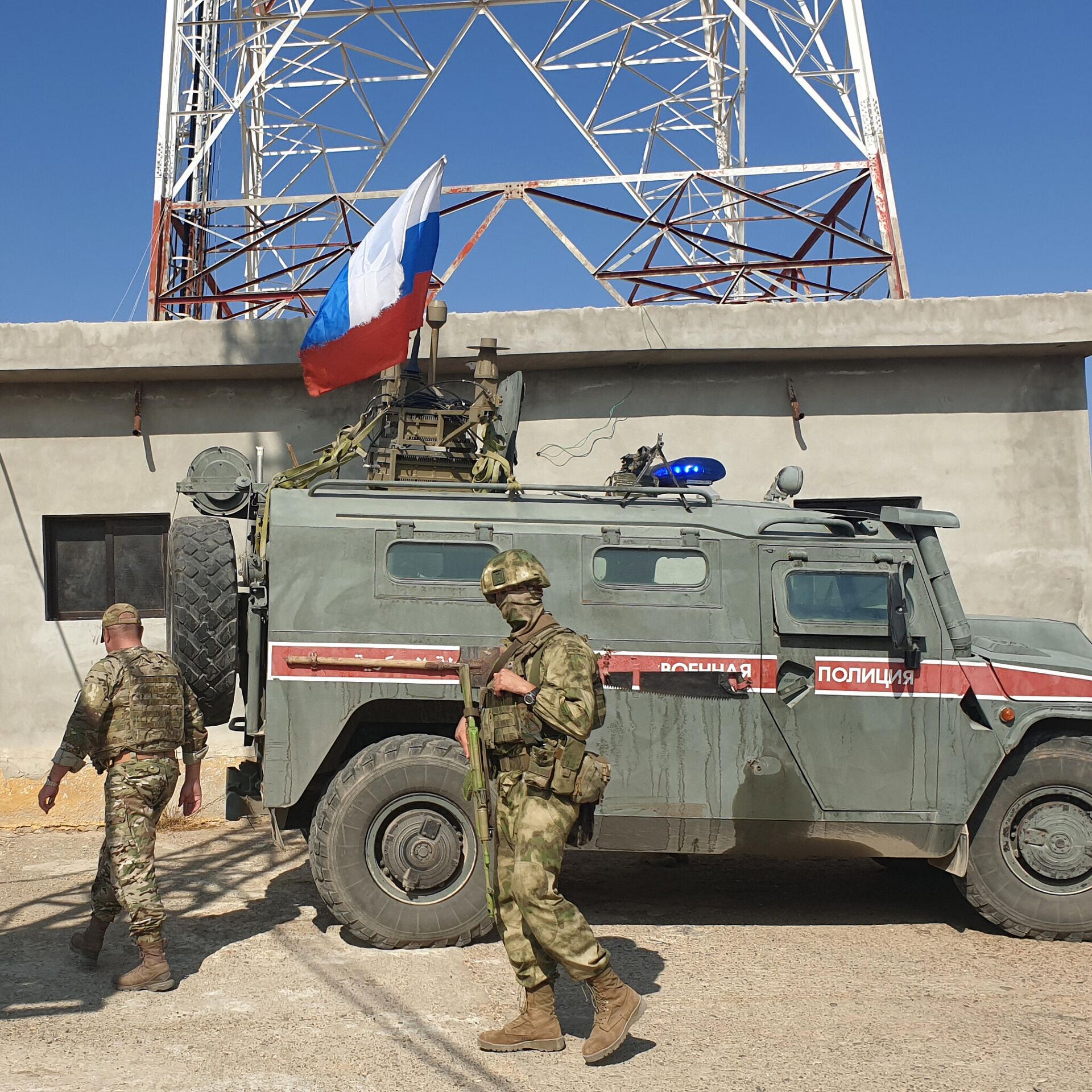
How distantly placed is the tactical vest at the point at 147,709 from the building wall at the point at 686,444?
4.28 meters

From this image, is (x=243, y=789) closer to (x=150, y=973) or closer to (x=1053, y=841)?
(x=150, y=973)

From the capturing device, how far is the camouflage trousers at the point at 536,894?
4405 millimetres

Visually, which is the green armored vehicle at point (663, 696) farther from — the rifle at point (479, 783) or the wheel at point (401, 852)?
the rifle at point (479, 783)

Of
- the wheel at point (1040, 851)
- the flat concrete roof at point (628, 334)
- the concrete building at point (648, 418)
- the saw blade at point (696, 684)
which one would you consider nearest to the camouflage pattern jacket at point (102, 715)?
the saw blade at point (696, 684)

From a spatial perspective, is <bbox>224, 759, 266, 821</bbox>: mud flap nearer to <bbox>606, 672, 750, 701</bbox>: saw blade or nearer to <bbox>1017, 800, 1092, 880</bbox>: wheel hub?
<bbox>606, 672, 750, 701</bbox>: saw blade

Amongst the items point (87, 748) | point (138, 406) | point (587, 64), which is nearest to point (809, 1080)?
point (87, 748)

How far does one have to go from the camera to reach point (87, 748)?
5469mm

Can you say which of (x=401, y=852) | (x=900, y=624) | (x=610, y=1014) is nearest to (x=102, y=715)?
(x=401, y=852)

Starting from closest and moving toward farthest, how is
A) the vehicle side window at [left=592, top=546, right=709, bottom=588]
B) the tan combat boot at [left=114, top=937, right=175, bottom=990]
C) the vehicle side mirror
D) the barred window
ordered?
the tan combat boot at [left=114, top=937, right=175, bottom=990] → the vehicle side mirror → the vehicle side window at [left=592, top=546, right=709, bottom=588] → the barred window

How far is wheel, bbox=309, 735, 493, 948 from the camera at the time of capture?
5.81 metres

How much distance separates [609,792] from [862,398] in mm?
5248

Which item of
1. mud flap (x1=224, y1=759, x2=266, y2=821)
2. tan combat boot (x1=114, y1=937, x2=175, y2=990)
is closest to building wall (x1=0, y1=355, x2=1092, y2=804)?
mud flap (x1=224, y1=759, x2=266, y2=821)

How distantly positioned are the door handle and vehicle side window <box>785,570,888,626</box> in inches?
9.8

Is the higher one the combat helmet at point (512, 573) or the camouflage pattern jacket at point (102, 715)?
the combat helmet at point (512, 573)
